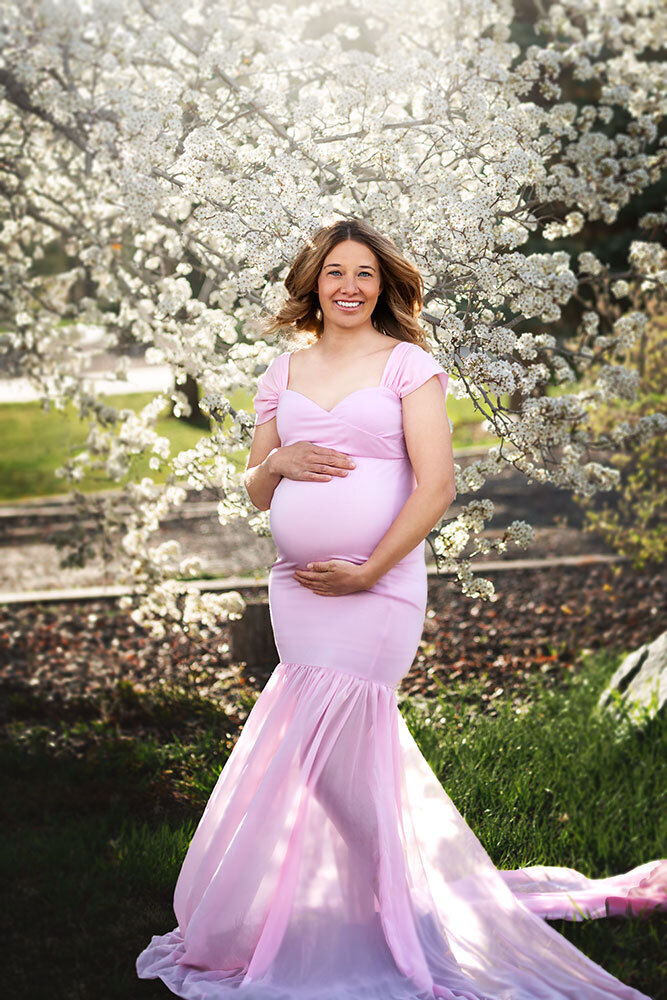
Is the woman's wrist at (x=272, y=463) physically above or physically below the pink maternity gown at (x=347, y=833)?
above

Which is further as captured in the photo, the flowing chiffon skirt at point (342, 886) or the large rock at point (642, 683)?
the large rock at point (642, 683)

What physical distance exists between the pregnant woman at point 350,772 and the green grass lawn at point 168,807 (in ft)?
0.95

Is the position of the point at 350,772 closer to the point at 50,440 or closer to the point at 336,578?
the point at 336,578

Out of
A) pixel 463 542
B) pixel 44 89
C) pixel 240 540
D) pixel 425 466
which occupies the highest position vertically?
pixel 44 89

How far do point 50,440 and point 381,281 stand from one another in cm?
1305

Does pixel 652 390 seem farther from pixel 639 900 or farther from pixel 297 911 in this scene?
pixel 297 911

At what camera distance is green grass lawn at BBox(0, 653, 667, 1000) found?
330cm

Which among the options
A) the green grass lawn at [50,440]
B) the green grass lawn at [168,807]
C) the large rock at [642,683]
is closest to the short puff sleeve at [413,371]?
the green grass lawn at [168,807]

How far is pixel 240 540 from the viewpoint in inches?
385

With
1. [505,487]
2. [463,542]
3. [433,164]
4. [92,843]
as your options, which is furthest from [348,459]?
[505,487]

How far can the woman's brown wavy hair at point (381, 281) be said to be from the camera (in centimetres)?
312

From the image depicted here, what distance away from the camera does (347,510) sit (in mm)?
3014

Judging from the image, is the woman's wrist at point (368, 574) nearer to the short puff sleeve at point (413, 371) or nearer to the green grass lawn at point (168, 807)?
the short puff sleeve at point (413, 371)

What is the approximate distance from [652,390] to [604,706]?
2890mm
